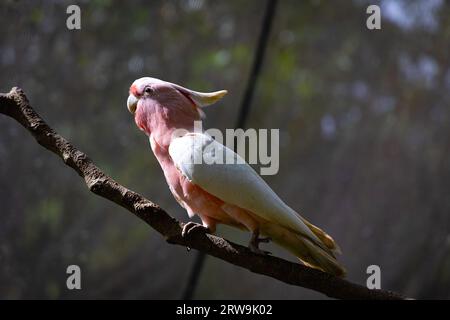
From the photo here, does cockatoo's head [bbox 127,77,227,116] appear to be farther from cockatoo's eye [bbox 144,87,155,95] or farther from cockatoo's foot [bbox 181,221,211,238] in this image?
cockatoo's foot [bbox 181,221,211,238]

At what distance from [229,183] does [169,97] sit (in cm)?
22

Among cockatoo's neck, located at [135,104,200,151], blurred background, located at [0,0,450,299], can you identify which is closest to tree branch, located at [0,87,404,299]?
cockatoo's neck, located at [135,104,200,151]

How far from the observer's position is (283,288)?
1863 mm

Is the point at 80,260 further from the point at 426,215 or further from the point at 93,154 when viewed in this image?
the point at 426,215

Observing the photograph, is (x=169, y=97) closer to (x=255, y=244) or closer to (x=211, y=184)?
(x=211, y=184)

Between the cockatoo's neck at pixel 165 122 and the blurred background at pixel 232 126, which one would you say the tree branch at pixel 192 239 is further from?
the blurred background at pixel 232 126

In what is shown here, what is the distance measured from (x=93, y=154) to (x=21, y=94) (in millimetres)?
784

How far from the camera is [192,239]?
958mm

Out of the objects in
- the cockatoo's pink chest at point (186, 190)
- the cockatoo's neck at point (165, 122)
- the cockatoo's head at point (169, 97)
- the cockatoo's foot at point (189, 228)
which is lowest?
the cockatoo's foot at point (189, 228)

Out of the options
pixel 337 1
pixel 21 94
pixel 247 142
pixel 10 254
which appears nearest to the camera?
pixel 21 94

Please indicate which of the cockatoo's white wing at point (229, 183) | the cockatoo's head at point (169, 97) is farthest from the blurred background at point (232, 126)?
the cockatoo's white wing at point (229, 183)

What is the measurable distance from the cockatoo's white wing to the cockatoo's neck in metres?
0.05

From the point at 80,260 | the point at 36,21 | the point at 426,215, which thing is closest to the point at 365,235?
the point at 426,215

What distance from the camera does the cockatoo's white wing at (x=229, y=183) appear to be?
3.14ft
